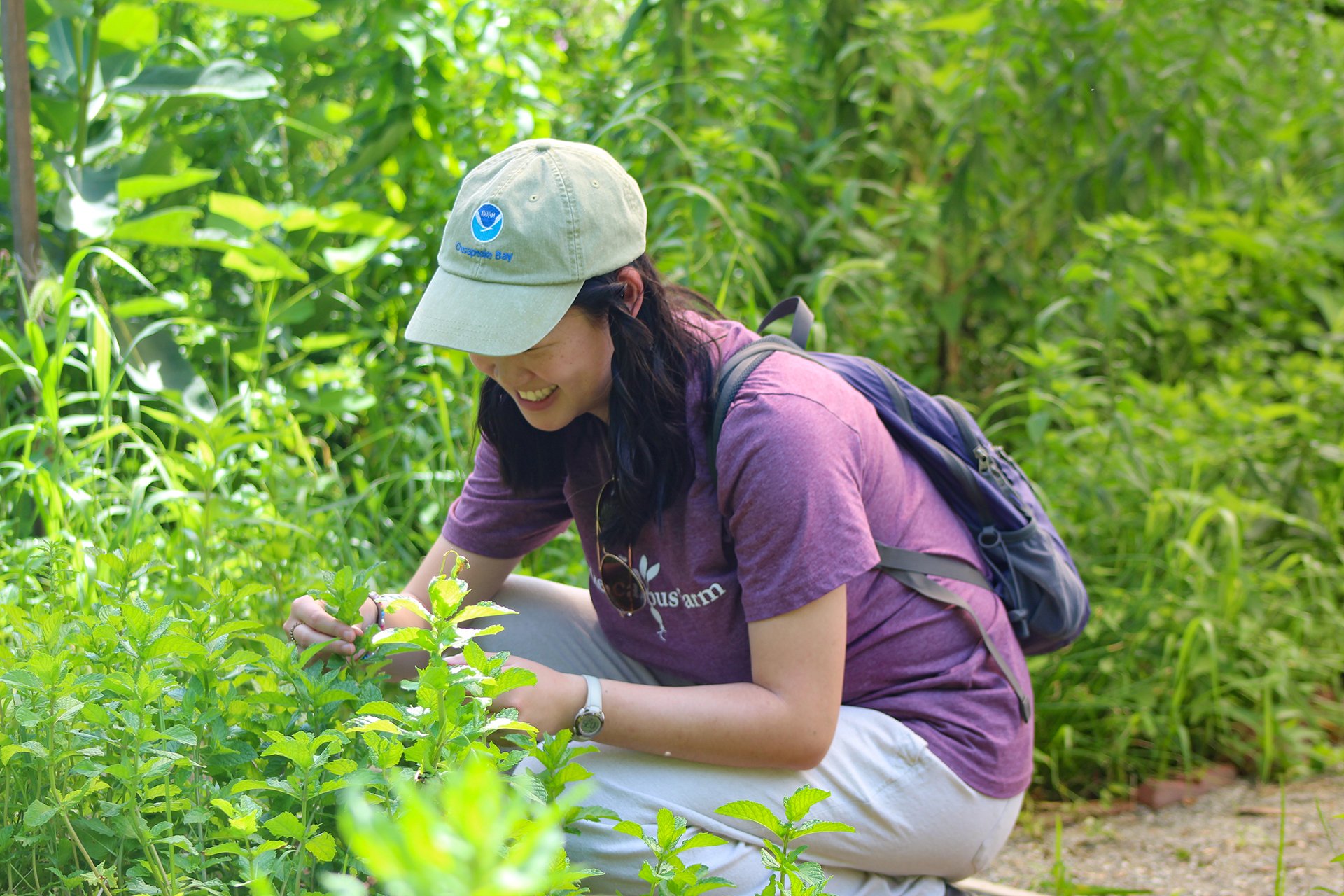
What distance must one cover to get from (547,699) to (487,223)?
1.96ft

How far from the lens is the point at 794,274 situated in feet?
10.4

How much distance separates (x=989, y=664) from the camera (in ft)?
Result: 5.54

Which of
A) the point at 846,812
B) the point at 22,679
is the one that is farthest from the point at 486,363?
the point at 846,812

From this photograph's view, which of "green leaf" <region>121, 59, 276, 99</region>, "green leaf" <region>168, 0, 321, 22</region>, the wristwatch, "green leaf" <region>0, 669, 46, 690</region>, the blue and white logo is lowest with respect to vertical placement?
the wristwatch

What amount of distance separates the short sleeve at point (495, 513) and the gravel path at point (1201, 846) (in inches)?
41.8

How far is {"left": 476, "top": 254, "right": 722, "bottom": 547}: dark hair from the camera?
4.97 ft

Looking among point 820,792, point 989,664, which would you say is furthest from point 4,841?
point 989,664

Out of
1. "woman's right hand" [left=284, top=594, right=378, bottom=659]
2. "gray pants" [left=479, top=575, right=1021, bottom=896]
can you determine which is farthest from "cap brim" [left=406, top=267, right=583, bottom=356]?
"gray pants" [left=479, top=575, right=1021, bottom=896]

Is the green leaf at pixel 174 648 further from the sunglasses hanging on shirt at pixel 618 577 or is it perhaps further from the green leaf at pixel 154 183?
the green leaf at pixel 154 183

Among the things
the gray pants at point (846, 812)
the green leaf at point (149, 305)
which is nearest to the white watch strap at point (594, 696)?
the gray pants at point (846, 812)

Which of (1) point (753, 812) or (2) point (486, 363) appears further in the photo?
(2) point (486, 363)

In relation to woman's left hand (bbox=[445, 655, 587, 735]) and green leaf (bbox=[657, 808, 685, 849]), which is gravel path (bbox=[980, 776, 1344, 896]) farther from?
green leaf (bbox=[657, 808, 685, 849])

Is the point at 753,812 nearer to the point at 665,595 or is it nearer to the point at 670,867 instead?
the point at 670,867

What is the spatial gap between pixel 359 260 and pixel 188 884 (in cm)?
192
